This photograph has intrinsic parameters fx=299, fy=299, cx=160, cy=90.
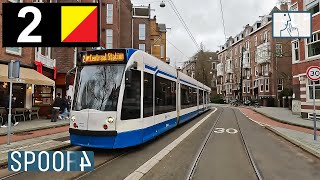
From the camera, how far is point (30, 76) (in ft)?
59.7

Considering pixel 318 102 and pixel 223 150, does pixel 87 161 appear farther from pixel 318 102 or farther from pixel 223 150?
pixel 318 102

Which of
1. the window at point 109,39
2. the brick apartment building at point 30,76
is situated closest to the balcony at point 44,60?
the brick apartment building at point 30,76

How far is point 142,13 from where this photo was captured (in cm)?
5566

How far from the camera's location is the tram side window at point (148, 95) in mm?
9909

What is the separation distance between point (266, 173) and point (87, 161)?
15.6 feet

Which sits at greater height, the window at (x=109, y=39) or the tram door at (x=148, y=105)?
the window at (x=109, y=39)

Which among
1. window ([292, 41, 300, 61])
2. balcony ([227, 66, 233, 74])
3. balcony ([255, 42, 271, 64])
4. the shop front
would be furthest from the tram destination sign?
balcony ([227, 66, 233, 74])

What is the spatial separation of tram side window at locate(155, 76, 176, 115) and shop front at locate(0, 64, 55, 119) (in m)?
8.37

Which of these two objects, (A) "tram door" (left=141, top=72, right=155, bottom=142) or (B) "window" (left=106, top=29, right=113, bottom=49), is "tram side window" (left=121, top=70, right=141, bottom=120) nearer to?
(A) "tram door" (left=141, top=72, right=155, bottom=142)

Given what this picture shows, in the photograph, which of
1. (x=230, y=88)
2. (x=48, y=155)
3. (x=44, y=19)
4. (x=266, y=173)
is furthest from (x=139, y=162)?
(x=230, y=88)

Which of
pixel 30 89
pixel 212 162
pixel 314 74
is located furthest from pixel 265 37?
pixel 212 162

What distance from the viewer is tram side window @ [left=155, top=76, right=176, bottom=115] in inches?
450

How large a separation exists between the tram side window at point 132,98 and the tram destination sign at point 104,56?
1.91 feet

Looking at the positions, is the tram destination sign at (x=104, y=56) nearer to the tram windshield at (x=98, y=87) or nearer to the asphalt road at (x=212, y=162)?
the tram windshield at (x=98, y=87)
